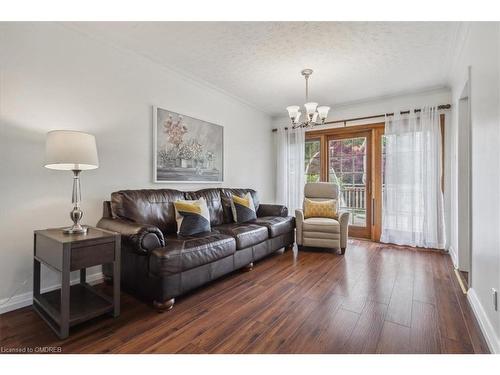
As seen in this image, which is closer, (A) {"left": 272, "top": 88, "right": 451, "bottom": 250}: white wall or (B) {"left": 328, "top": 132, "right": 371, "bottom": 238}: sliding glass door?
(A) {"left": 272, "top": 88, "right": 451, "bottom": 250}: white wall

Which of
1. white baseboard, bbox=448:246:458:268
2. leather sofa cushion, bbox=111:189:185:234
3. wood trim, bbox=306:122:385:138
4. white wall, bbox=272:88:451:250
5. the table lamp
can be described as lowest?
white baseboard, bbox=448:246:458:268

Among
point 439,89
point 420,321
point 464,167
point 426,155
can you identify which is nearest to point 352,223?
point 426,155

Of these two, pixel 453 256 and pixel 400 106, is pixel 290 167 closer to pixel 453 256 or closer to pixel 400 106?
pixel 400 106

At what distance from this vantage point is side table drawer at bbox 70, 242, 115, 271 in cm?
163

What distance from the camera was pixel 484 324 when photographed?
1641mm

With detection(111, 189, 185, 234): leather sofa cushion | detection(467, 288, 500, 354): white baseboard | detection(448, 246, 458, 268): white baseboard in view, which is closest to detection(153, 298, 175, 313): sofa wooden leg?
detection(111, 189, 185, 234): leather sofa cushion

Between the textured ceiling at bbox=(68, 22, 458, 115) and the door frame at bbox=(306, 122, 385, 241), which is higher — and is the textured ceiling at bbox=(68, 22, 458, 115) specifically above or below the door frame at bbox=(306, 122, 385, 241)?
above

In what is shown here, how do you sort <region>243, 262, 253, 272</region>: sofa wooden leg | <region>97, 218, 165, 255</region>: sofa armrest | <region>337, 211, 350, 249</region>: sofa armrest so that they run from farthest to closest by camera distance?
1. <region>337, 211, 350, 249</region>: sofa armrest
2. <region>243, 262, 253, 272</region>: sofa wooden leg
3. <region>97, 218, 165, 255</region>: sofa armrest

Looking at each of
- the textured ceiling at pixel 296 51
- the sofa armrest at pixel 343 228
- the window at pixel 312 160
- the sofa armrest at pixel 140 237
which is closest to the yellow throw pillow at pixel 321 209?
the sofa armrest at pixel 343 228

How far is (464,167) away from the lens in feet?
9.35

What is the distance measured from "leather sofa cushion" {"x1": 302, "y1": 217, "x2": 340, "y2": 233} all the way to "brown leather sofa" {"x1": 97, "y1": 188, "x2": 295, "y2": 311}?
0.44m

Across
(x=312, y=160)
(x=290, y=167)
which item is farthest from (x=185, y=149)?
(x=312, y=160)

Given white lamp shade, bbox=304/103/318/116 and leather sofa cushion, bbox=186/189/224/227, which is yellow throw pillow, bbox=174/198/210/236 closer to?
leather sofa cushion, bbox=186/189/224/227
